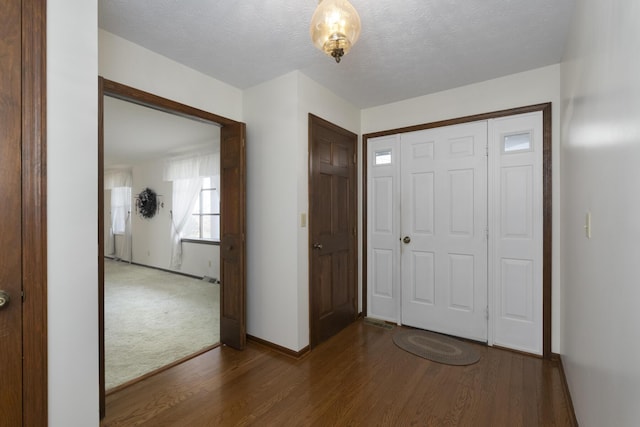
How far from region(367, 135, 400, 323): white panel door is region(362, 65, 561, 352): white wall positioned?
29 cm

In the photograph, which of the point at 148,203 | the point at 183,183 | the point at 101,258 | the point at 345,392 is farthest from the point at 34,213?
the point at 148,203

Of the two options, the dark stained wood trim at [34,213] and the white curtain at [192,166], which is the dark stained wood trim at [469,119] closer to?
the dark stained wood trim at [34,213]

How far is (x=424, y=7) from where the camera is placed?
1.74 m

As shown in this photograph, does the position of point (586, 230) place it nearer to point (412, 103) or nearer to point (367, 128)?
point (412, 103)

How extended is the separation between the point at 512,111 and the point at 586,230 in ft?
5.02

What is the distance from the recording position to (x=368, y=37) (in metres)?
2.03

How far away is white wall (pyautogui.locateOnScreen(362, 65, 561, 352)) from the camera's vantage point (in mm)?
2432

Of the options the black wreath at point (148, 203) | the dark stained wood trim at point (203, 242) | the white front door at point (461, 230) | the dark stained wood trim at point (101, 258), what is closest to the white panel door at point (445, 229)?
the white front door at point (461, 230)

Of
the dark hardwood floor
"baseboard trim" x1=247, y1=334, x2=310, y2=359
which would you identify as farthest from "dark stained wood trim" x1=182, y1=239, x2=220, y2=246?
the dark hardwood floor

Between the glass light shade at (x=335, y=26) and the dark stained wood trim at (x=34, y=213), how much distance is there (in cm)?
118

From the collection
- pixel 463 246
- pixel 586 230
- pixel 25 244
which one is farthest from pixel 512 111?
pixel 25 244

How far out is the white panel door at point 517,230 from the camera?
2512mm

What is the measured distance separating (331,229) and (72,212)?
2107 mm

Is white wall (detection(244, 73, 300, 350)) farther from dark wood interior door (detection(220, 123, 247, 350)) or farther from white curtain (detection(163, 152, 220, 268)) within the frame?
white curtain (detection(163, 152, 220, 268))
